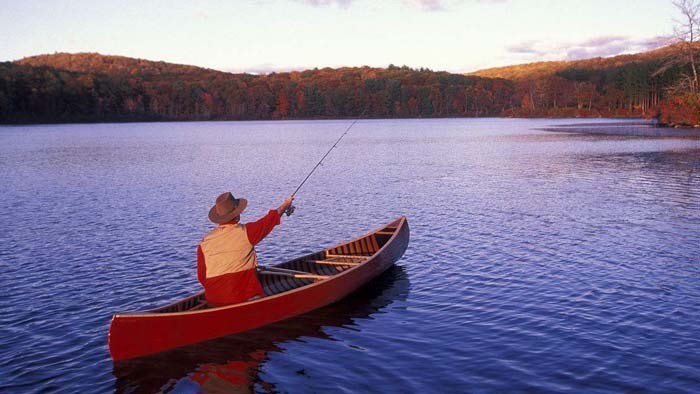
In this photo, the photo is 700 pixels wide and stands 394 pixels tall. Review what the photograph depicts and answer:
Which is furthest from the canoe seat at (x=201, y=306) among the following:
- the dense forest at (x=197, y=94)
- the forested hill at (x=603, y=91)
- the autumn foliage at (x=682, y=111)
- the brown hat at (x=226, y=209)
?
the forested hill at (x=603, y=91)

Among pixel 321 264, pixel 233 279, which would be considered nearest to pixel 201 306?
pixel 233 279

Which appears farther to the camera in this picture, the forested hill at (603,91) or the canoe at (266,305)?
the forested hill at (603,91)

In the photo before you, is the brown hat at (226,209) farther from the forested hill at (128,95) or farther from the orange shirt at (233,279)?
the forested hill at (128,95)

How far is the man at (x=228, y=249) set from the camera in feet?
31.1

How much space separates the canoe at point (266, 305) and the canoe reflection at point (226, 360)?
0.49ft

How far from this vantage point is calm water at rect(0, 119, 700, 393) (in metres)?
8.51

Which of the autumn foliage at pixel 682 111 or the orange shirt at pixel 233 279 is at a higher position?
the autumn foliage at pixel 682 111

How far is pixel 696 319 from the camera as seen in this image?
10125 millimetres

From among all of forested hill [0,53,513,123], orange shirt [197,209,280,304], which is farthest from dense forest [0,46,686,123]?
orange shirt [197,209,280,304]

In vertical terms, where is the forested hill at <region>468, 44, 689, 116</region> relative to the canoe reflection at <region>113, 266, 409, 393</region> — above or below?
above

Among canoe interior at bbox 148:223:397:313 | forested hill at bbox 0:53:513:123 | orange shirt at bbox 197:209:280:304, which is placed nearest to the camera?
orange shirt at bbox 197:209:280:304

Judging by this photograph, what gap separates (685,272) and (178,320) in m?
10.7

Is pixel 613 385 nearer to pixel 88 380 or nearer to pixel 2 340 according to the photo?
pixel 88 380

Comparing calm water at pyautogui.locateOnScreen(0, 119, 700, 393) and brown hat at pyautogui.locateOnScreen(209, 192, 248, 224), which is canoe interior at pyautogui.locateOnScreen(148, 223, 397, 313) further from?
brown hat at pyautogui.locateOnScreen(209, 192, 248, 224)
